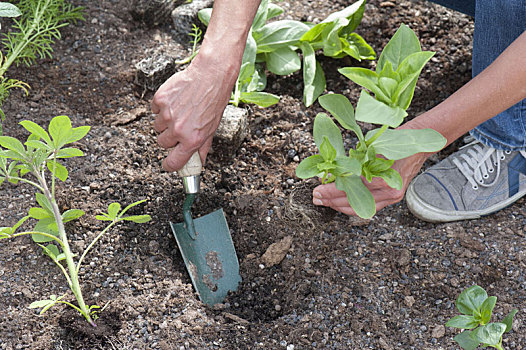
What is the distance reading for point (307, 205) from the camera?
4.99 feet

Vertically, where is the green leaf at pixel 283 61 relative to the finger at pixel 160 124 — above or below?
below

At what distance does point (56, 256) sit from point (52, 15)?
92cm

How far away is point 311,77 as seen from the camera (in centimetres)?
173

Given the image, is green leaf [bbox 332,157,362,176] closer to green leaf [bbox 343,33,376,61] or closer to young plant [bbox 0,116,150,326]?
young plant [bbox 0,116,150,326]

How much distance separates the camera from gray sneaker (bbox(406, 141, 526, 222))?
62.4 inches

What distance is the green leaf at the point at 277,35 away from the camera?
1803 millimetres

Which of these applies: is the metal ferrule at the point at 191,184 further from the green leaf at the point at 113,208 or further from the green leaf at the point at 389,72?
the green leaf at the point at 389,72

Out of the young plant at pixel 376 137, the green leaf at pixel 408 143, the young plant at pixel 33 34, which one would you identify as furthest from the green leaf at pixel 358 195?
the young plant at pixel 33 34

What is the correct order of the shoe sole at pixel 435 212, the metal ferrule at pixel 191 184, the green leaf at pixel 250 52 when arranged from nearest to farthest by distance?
the metal ferrule at pixel 191 184 < the shoe sole at pixel 435 212 < the green leaf at pixel 250 52

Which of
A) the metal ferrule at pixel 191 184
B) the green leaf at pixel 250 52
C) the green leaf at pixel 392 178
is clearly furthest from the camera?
the green leaf at pixel 250 52

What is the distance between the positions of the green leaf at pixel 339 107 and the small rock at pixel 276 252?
1.39ft

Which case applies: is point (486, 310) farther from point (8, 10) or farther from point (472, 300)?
point (8, 10)

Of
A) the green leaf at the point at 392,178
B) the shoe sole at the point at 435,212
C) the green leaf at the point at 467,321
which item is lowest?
the shoe sole at the point at 435,212

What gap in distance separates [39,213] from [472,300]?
3.27ft
